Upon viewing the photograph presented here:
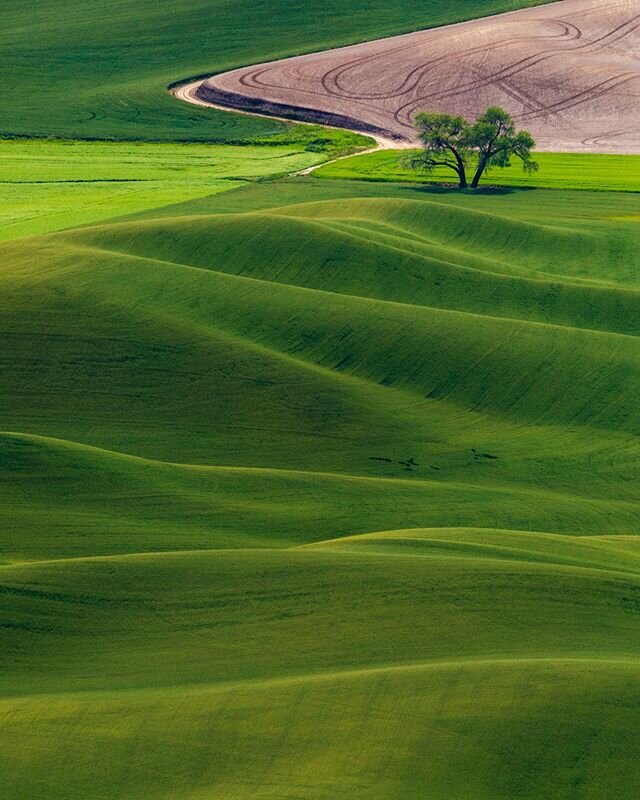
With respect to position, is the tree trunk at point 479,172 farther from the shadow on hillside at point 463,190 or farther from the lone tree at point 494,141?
the shadow on hillside at point 463,190

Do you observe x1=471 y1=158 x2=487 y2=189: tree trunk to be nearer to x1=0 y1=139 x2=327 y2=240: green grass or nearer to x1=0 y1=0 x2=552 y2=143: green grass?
x1=0 y1=139 x2=327 y2=240: green grass

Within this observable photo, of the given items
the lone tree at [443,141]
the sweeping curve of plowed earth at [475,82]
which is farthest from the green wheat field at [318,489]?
the sweeping curve of plowed earth at [475,82]

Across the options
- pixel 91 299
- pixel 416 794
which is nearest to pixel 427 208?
pixel 91 299

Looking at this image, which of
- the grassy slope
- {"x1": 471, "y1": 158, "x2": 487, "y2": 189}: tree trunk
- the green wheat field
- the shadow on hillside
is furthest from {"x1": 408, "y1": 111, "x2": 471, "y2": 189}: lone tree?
the grassy slope

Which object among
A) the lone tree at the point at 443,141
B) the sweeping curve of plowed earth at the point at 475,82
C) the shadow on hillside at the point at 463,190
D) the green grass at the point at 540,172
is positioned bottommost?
the shadow on hillside at the point at 463,190

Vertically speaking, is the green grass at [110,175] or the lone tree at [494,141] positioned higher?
the lone tree at [494,141]

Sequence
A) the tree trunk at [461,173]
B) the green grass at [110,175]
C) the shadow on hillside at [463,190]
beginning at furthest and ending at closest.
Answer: the tree trunk at [461,173] → the shadow on hillside at [463,190] → the green grass at [110,175]
